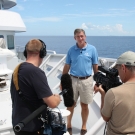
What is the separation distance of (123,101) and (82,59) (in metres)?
1.83

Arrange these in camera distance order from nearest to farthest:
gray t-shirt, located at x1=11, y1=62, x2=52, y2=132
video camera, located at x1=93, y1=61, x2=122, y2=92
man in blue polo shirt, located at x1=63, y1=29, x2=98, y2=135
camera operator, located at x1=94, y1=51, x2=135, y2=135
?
camera operator, located at x1=94, y1=51, x2=135, y2=135 → gray t-shirt, located at x1=11, y1=62, x2=52, y2=132 → video camera, located at x1=93, y1=61, x2=122, y2=92 → man in blue polo shirt, located at x1=63, y1=29, x2=98, y2=135

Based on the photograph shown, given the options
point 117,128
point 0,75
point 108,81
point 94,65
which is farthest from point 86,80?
point 0,75

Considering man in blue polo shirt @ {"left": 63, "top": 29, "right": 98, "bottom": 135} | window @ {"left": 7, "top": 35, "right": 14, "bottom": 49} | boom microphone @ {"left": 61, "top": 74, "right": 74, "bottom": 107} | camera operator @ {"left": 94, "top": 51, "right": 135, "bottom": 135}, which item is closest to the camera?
camera operator @ {"left": 94, "top": 51, "right": 135, "bottom": 135}

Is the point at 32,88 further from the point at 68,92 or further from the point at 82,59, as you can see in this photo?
the point at 82,59

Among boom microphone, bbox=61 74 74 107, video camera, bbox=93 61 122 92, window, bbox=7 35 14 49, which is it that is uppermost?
video camera, bbox=93 61 122 92

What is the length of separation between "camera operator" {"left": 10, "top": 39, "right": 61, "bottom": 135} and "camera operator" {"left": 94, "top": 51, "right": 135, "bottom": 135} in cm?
54

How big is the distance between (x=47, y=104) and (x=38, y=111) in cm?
14

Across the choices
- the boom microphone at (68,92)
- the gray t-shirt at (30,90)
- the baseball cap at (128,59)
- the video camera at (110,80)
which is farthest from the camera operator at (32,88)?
the baseball cap at (128,59)

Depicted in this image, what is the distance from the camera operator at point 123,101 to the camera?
5.38 feet

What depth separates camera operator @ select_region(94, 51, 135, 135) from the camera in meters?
1.64

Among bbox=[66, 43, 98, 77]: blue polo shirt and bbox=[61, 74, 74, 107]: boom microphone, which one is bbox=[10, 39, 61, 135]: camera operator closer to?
bbox=[61, 74, 74, 107]: boom microphone

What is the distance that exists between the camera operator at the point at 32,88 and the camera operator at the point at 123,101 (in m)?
0.54

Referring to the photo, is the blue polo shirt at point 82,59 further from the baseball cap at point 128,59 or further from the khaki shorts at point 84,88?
the baseball cap at point 128,59

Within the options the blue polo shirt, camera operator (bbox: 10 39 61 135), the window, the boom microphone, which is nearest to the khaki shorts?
the blue polo shirt
